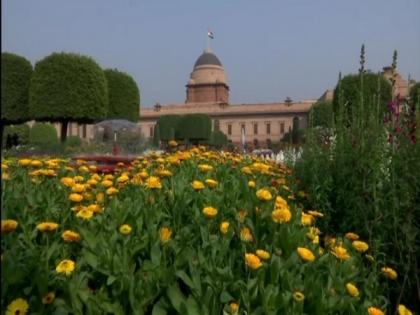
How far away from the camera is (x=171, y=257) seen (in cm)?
206

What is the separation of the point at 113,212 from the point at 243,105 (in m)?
69.4

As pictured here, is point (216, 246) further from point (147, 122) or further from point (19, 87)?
point (147, 122)

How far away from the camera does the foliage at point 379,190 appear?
2707 millimetres

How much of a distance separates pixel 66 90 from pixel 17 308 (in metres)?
22.3

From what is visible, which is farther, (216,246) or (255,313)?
(216,246)

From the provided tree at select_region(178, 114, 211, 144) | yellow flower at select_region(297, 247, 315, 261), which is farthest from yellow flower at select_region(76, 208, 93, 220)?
tree at select_region(178, 114, 211, 144)

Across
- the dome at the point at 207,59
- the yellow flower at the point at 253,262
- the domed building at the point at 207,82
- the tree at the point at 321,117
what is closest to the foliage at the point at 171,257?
the yellow flower at the point at 253,262

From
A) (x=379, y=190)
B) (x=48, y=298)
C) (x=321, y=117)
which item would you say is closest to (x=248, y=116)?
(x=321, y=117)

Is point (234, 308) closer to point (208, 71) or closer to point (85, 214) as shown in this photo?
point (85, 214)

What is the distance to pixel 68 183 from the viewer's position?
8.49 ft

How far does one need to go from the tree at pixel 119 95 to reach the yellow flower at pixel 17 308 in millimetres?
26852

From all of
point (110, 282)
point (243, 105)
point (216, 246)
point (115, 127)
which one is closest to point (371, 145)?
point (216, 246)

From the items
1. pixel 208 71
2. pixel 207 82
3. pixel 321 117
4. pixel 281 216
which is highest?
pixel 208 71

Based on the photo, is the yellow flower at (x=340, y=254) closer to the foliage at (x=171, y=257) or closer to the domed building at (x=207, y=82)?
the foliage at (x=171, y=257)
